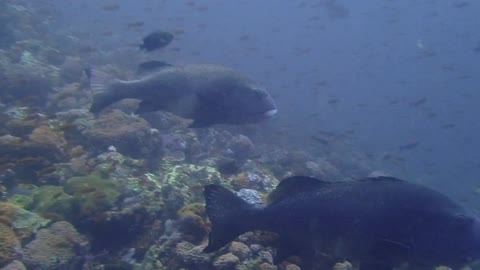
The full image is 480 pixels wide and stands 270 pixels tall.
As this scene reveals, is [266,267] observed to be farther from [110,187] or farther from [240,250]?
[110,187]

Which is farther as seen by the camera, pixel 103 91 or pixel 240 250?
pixel 103 91

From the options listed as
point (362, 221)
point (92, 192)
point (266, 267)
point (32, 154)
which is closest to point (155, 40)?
point (32, 154)

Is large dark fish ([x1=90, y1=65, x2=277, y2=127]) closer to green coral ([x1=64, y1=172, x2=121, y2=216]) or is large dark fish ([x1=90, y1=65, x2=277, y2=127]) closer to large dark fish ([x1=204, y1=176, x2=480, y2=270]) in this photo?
green coral ([x1=64, y1=172, x2=121, y2=216])

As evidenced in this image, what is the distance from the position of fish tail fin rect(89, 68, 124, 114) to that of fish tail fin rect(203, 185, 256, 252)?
338cm

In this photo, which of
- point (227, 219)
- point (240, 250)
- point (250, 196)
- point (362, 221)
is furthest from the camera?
point (250, 196)

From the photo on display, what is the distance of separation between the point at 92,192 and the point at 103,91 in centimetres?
189

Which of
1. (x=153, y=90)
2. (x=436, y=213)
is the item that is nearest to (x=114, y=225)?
(x=153, y=90)

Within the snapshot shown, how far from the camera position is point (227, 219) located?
16.0 feet

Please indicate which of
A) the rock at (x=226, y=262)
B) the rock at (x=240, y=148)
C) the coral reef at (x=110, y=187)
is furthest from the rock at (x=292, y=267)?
the rock at (x=240, y=148)

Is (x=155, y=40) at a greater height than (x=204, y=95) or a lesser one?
lesser

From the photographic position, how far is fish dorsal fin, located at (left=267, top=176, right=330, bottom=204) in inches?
198

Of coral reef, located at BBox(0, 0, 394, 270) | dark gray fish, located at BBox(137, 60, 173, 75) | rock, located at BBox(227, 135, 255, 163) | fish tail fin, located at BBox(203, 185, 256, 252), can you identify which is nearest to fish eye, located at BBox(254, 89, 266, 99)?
dark gray fish, located at BBox(137, 60, 173, 75)

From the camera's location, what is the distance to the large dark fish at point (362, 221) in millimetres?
4395

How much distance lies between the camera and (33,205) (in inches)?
266
